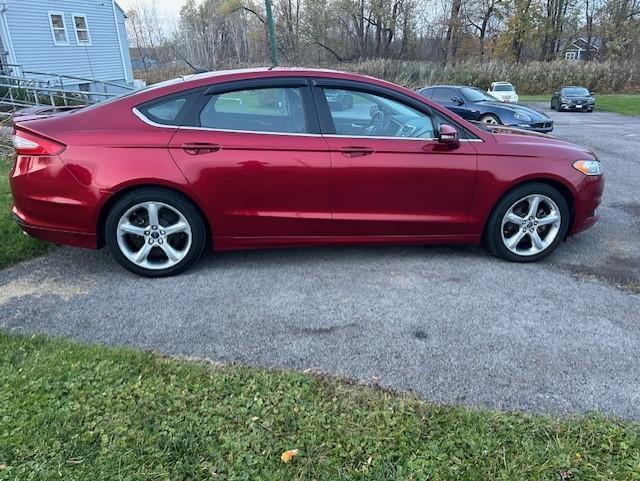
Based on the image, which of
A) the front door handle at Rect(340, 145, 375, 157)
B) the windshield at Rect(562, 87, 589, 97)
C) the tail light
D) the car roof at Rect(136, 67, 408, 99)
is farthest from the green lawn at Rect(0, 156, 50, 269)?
the windshield at Rect(562, 87, 589, 97)

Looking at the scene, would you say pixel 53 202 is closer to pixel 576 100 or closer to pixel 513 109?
pixel 513 109

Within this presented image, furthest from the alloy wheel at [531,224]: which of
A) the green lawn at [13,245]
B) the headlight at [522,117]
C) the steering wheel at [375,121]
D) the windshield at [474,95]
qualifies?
the windshield at [474,95]

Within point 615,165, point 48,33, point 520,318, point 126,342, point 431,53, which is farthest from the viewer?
point 431,53

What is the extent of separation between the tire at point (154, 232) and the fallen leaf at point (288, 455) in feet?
7.11

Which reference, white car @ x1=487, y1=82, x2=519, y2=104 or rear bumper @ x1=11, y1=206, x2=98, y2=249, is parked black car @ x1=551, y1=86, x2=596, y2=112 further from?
rear bumper @ x1=11, y1=206, x2=98, y2=249

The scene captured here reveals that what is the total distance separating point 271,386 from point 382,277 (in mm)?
1693

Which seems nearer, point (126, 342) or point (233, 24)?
point (126, 342)

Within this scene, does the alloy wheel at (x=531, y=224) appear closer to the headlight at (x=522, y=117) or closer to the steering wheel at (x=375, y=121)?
the steering wheel at (x=375, y=121)

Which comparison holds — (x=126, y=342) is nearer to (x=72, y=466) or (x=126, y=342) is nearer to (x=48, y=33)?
(x=72, y=466)

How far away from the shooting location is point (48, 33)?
68.0 ft

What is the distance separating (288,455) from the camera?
7.13 feet

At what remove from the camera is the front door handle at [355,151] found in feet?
13.0

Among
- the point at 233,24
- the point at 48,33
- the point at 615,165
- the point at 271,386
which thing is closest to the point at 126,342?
the point at 271,386

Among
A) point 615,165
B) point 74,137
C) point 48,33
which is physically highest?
point 48,33
